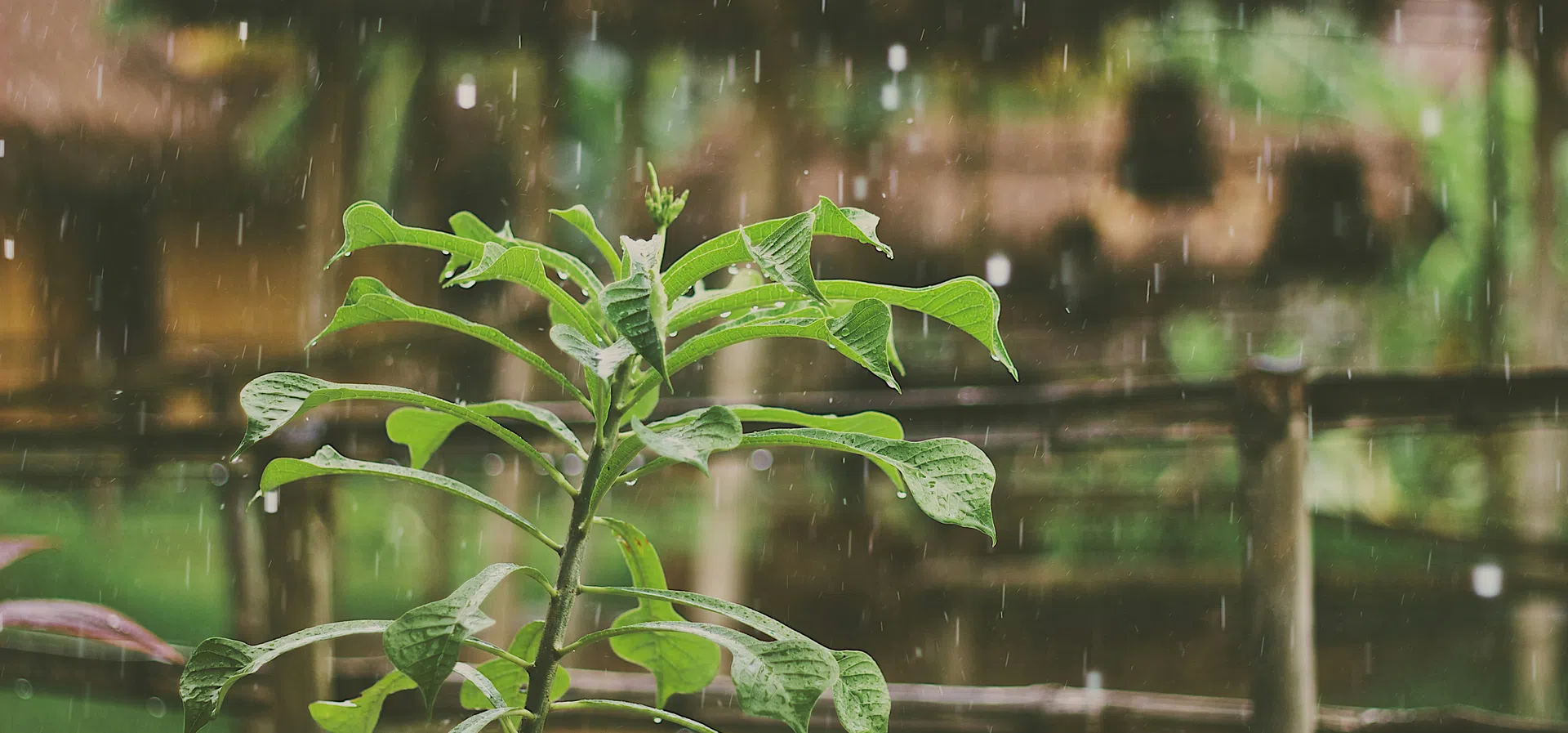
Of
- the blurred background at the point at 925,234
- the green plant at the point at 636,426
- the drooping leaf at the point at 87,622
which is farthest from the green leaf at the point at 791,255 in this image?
the blurred background at the point at 925,234

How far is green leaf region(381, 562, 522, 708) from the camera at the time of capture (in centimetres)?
34

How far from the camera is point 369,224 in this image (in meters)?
0.44

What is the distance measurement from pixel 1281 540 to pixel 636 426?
2.28 ft

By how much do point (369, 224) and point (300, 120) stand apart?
151 inches

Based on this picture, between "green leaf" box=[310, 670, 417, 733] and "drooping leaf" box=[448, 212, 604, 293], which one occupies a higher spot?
"drooping leaf" box=[448, 212, 604, 293]

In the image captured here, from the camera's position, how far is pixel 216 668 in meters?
0.42

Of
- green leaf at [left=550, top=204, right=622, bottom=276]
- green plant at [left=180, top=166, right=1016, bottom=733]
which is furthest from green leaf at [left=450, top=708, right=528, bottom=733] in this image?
green leaf at [left=550, top=204, right=622, bottom=276]

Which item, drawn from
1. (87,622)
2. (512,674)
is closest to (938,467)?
(512,674)

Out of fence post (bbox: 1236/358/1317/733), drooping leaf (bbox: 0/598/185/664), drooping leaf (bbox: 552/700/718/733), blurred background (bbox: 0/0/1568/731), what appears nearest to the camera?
drooping leaf (bbox: 552/700/718/733)

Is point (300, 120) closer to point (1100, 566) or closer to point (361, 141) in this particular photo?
point (361, 141)

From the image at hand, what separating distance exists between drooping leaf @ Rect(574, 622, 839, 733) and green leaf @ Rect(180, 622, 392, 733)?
16 cm

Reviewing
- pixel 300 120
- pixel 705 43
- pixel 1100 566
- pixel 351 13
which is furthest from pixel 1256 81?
pixel 300 120

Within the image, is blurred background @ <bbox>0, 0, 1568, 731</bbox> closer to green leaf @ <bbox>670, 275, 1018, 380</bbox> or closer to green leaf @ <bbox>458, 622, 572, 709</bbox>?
green leaf @ <bbox>458, 622, 572, 709</bbox>

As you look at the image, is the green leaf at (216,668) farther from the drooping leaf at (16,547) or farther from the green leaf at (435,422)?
the drooping leaf at (16,547)
